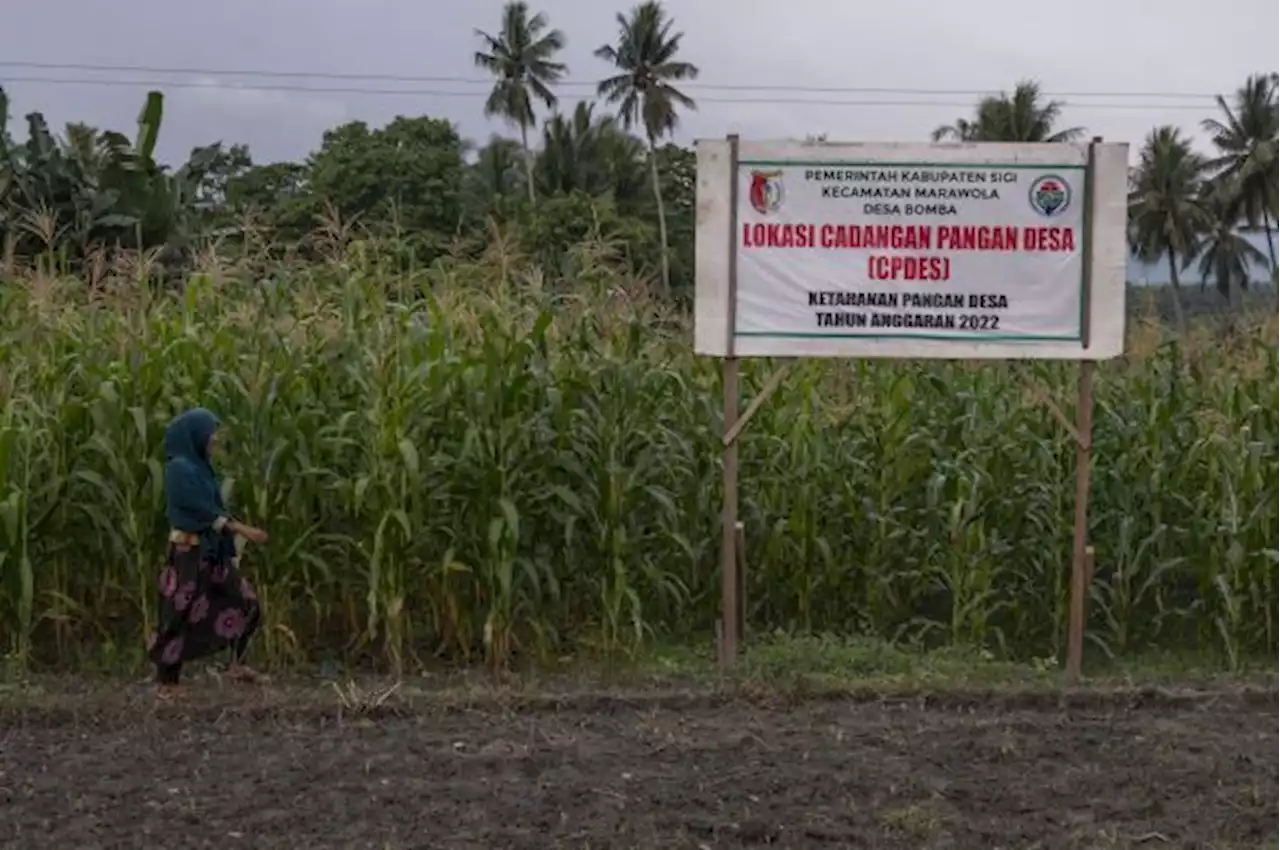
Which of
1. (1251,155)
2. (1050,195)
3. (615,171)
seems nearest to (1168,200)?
(1251,155)

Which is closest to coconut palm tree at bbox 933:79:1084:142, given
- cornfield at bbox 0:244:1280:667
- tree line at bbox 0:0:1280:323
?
tree line at bbox 0:0:1280:323

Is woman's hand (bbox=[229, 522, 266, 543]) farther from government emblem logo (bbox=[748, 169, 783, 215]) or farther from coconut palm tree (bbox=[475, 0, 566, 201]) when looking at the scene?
coconut palm tree (bbox=[475, 0, 566, 201])

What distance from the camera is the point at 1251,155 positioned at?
53.8 metres

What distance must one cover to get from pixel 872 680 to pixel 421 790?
2562 mm

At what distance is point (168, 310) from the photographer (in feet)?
26.7

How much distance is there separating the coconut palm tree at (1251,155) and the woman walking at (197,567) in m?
52.4

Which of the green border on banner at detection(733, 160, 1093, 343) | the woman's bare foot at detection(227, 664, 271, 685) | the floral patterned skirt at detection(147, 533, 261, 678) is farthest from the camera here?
the green border on banner at detection(733, 160, 1093, 343)

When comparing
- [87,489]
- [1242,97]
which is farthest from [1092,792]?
[1242,97]

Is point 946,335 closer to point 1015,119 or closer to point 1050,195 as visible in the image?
point 1050,195

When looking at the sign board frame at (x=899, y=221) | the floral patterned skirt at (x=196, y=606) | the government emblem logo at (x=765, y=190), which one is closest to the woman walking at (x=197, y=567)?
the floral patterned skirt at (x=196, y=606)

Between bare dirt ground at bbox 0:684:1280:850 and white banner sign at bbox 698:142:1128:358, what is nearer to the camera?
bare dirt ground at bbox 0:684:1280:850

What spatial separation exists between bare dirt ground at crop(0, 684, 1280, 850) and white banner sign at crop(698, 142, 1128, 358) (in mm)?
1721

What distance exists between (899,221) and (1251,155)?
5168 centimetres

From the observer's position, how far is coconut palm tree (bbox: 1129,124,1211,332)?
55.7 meters
